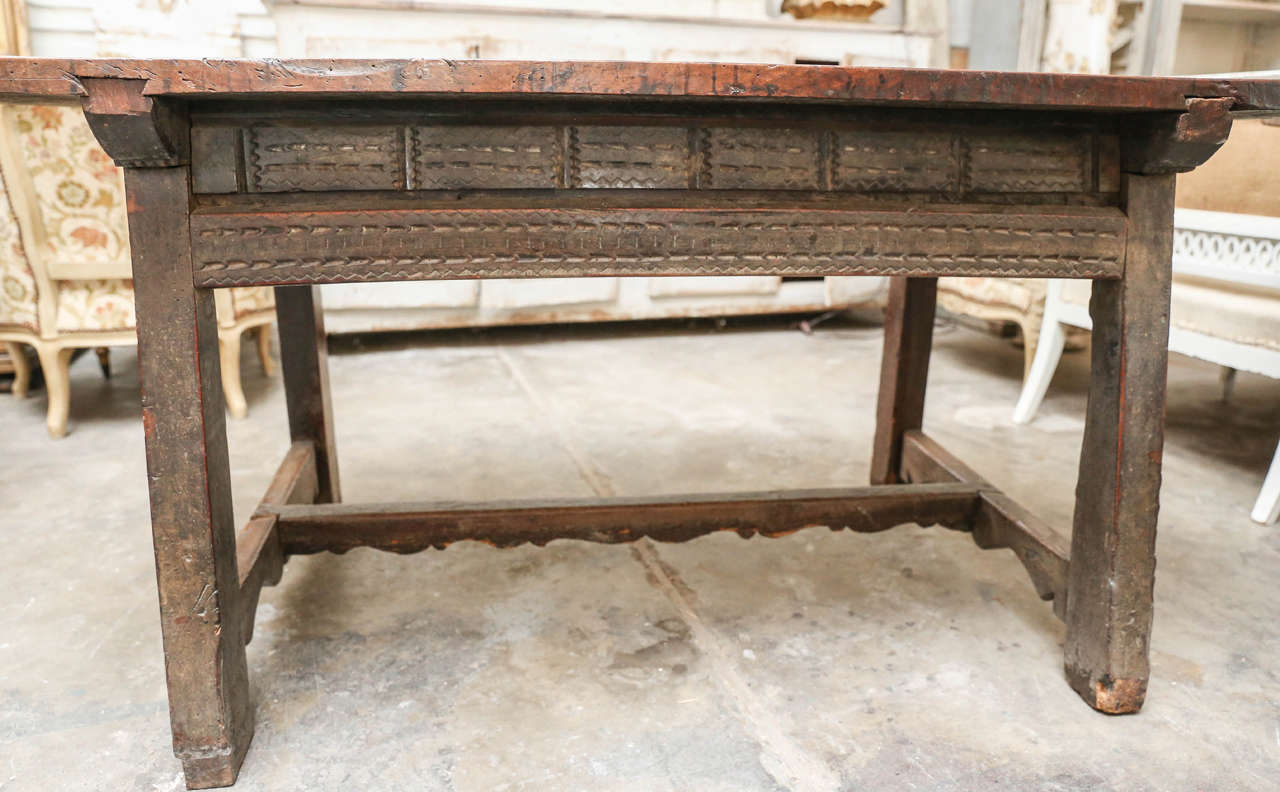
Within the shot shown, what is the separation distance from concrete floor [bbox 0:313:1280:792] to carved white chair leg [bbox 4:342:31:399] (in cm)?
58

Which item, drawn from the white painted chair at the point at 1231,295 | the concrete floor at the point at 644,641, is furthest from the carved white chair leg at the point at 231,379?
the white painted chair at the point at 1231,295

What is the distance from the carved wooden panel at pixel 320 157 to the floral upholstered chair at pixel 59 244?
2.20m

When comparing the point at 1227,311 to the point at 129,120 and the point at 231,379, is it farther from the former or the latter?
the point at 231,379

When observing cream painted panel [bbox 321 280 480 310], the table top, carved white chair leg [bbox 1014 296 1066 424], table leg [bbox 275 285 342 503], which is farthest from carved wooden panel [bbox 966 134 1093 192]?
cream painted panel [bbox 321 280 480 310]

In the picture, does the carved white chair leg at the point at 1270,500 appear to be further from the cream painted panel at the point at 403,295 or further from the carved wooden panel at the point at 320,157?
the cream painted panel at the point at 403,295

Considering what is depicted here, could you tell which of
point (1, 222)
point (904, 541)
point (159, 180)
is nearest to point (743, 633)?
point (904, 541)

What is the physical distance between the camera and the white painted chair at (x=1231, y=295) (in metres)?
2.61

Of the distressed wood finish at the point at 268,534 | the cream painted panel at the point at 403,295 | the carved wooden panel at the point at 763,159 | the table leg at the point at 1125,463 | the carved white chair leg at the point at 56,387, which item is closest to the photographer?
the carved wooden panel at the point at 763,159

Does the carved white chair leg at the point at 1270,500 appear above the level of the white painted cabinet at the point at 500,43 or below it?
below

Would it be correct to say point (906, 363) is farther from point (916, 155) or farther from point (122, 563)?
point (122, 563)

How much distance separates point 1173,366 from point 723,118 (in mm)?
3796

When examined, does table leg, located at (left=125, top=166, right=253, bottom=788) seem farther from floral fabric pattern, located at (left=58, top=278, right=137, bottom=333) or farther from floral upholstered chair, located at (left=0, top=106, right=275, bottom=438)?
floral fabric pattern, located at (left=58, top=278, right=137, bottom=333)

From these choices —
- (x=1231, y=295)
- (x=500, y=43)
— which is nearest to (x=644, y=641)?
(x=1231, y=295)

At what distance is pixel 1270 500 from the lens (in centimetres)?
254
